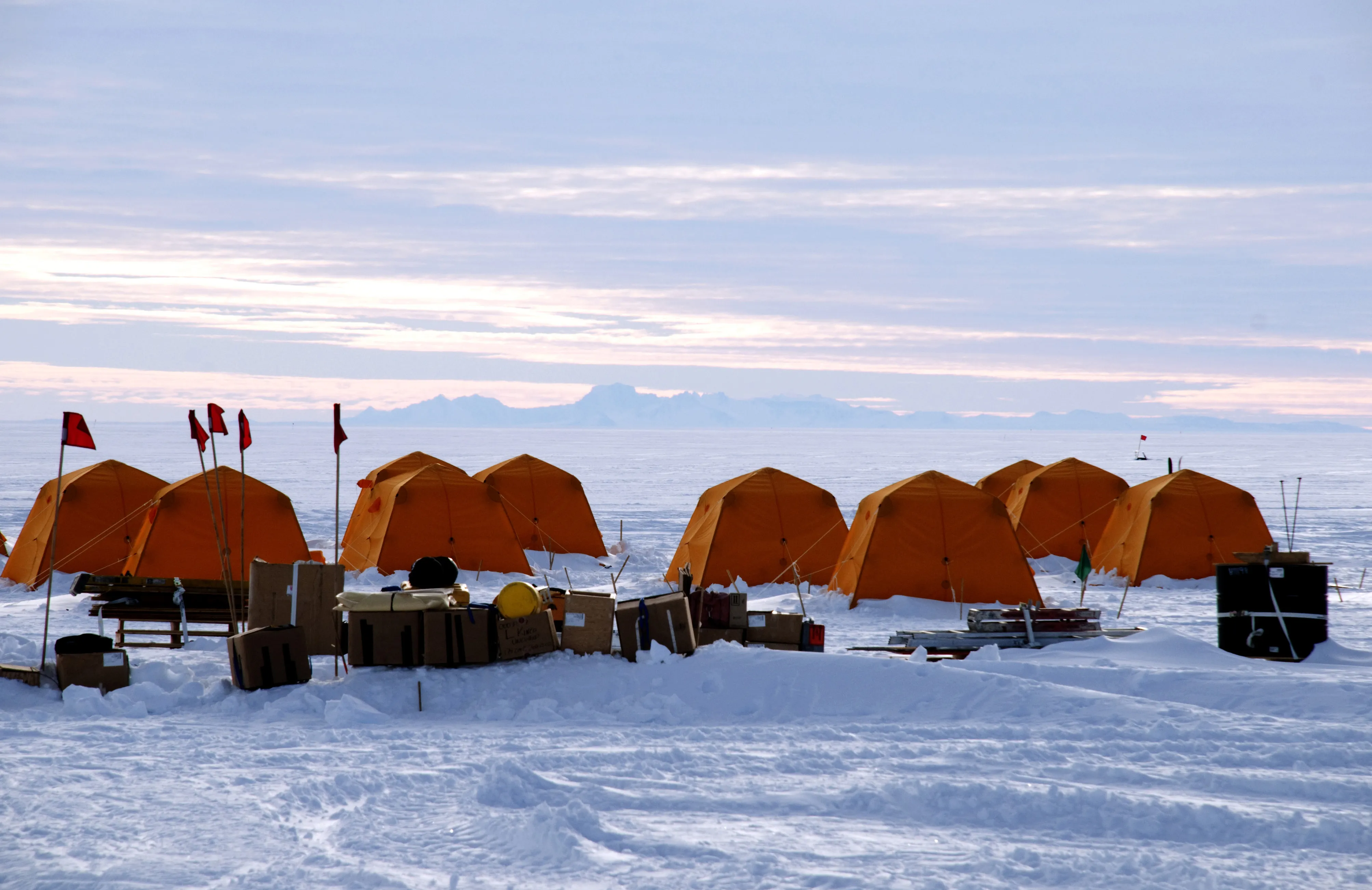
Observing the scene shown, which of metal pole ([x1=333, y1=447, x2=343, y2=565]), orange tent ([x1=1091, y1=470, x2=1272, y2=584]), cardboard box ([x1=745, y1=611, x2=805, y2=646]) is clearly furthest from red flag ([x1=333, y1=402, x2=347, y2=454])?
orange tent ([x1=1091, y1=470, x2=1272, y2=584])

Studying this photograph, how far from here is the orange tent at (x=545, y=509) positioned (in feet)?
75.7

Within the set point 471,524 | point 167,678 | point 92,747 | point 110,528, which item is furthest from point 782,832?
point 110,528

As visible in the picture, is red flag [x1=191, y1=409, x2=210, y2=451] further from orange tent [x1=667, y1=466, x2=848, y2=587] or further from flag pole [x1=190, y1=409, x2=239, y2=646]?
orange tent [x1=667, y1=466, x2=848, y2=587]

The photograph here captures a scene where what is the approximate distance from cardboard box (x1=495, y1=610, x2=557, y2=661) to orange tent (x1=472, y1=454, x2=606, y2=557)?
39.5ft

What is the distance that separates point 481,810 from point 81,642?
16.8 ft

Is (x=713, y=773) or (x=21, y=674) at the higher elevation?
(x=21, y=674)

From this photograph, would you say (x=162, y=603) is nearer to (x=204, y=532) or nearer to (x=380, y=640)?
(x=204, y=532)

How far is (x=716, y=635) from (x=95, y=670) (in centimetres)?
581

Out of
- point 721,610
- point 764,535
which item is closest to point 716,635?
point 721,610

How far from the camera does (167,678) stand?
10141 mm

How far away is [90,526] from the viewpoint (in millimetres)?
19062

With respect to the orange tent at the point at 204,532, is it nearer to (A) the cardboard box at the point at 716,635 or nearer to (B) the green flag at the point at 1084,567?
(A) the cardboard box at the point at 716,635

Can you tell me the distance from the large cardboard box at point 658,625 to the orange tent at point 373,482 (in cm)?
1013

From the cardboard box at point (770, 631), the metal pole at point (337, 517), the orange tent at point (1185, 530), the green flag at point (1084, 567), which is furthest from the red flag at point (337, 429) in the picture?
the orange tent at point (1185, 530)
